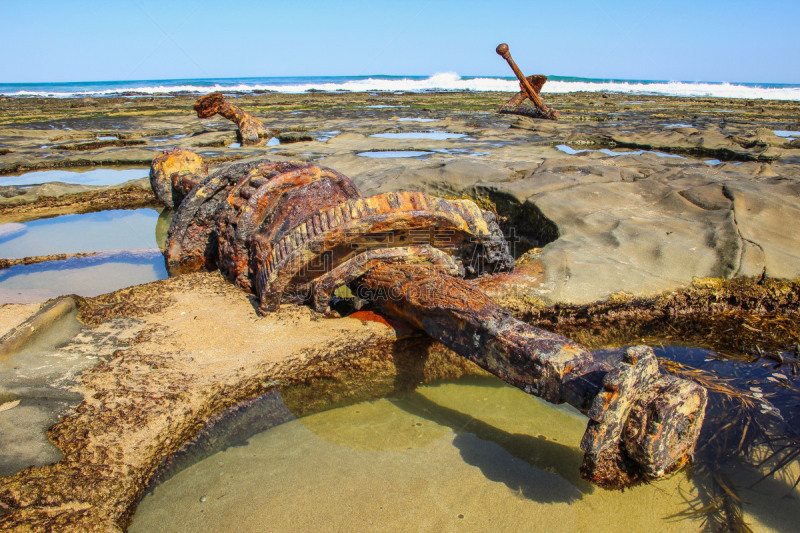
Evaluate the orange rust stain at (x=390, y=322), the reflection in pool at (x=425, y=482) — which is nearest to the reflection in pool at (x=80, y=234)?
the orange rust stain at (x=390, y=322)

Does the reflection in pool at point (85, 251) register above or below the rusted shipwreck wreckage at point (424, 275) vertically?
below

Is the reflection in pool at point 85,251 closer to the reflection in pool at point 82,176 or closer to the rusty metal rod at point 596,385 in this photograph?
the reflection in pool at point 82,176

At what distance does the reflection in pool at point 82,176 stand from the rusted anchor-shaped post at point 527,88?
8.12 metres

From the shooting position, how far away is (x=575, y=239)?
3.26 meters

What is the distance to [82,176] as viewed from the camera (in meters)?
6.72

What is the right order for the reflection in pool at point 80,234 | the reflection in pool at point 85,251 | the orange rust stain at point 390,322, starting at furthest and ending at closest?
the reflection in pool at point 80,234
the reflection in pool at point 85,251
the orange rust stain at point 390,322

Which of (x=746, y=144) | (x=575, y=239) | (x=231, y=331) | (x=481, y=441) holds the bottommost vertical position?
(x=481, y=441)

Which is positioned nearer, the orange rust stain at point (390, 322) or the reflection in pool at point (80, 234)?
the orange rust stain at point (390, 322)

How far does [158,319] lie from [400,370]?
1.21 metres

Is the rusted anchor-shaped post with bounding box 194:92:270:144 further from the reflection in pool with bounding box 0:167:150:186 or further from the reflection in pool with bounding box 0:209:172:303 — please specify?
the reflection in pool with bounding box 0:209:172:303

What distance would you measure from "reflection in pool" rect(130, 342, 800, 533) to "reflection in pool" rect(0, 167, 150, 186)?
Answer: 5676 millimetres

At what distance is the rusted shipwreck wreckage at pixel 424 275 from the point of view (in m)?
1.40

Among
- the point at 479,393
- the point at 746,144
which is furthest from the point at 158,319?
the point at 746,144

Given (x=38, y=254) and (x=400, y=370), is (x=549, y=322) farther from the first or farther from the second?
Result: (x=38, y=254)
